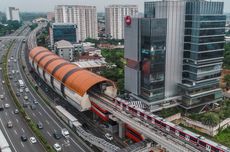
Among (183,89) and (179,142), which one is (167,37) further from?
(179,142)

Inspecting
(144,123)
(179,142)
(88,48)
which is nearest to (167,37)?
(144,123)

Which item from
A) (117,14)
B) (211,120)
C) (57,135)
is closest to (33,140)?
(57,135)

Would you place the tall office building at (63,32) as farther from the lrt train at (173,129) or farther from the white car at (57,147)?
the white car at (57,147)

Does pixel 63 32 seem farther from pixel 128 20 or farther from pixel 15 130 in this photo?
pixel 15 130

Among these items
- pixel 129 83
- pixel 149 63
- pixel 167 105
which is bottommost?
pixel 167 105

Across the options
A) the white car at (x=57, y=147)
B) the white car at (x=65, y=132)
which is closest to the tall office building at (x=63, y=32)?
the white car at (x=65, y=132)
